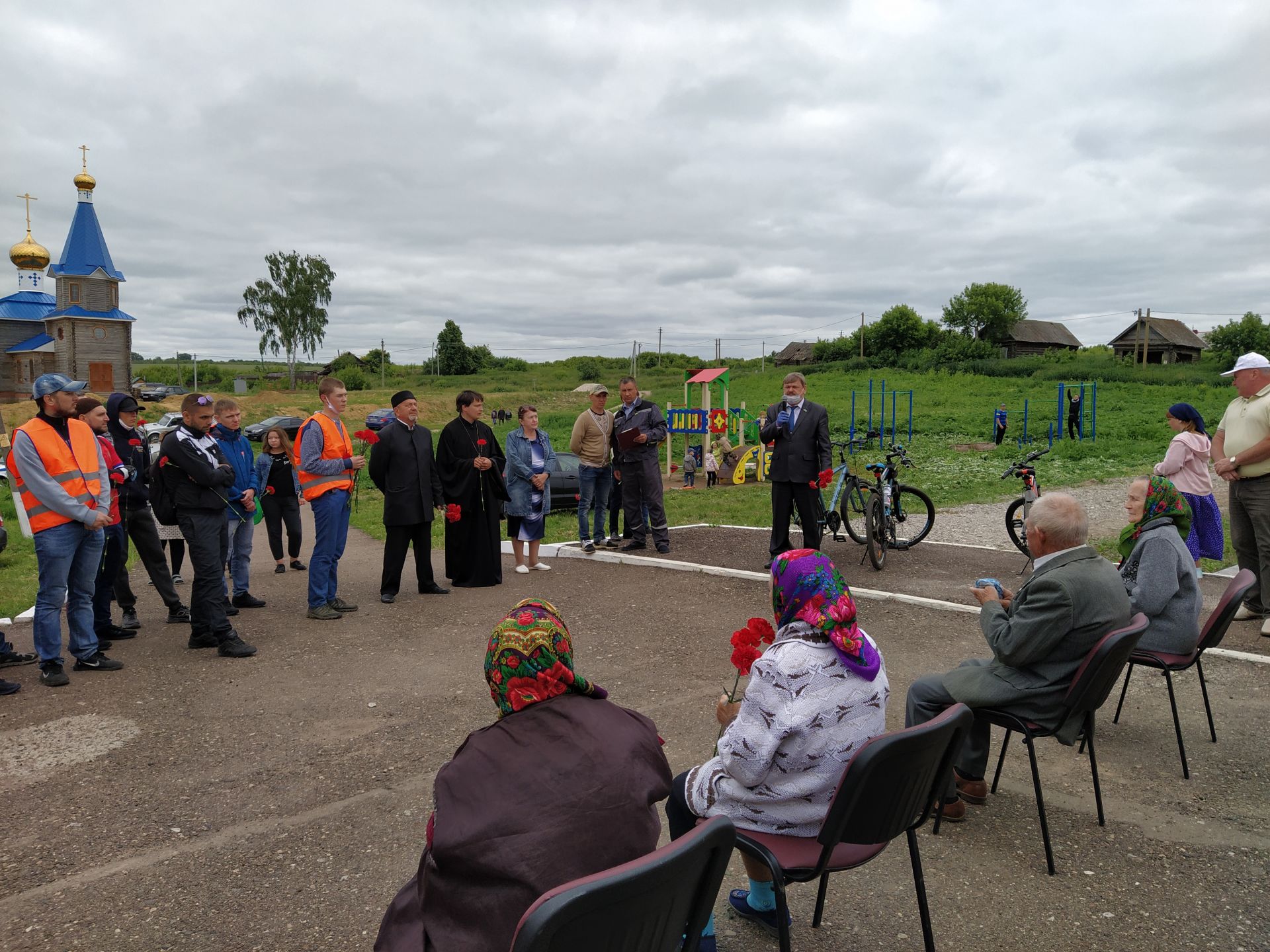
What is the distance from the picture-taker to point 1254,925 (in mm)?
2873

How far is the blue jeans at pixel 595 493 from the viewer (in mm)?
9664

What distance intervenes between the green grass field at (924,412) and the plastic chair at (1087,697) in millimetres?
8684

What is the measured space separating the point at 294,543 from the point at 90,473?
4.30 metres

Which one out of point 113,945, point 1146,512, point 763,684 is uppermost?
point 1146,512

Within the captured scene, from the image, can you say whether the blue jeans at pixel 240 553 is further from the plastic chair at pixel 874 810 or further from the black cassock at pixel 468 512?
the plastic chair at pixel 874 810

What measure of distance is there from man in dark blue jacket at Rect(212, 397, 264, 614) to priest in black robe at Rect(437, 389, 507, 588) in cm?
169

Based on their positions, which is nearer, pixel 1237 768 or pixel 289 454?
pixel 1237 768

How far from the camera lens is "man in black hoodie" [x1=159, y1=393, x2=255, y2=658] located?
19.9 feet

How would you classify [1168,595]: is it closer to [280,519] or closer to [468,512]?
[468,512]

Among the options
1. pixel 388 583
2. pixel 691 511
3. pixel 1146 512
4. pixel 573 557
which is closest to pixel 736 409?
pixel 691 511

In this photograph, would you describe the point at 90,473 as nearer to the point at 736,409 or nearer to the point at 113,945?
the point at 113,945

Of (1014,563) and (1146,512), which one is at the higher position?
(1146,512)

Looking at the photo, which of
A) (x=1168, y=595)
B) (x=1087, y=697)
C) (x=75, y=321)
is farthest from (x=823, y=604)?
(x=75, y=321)

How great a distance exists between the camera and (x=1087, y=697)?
3281 mm
